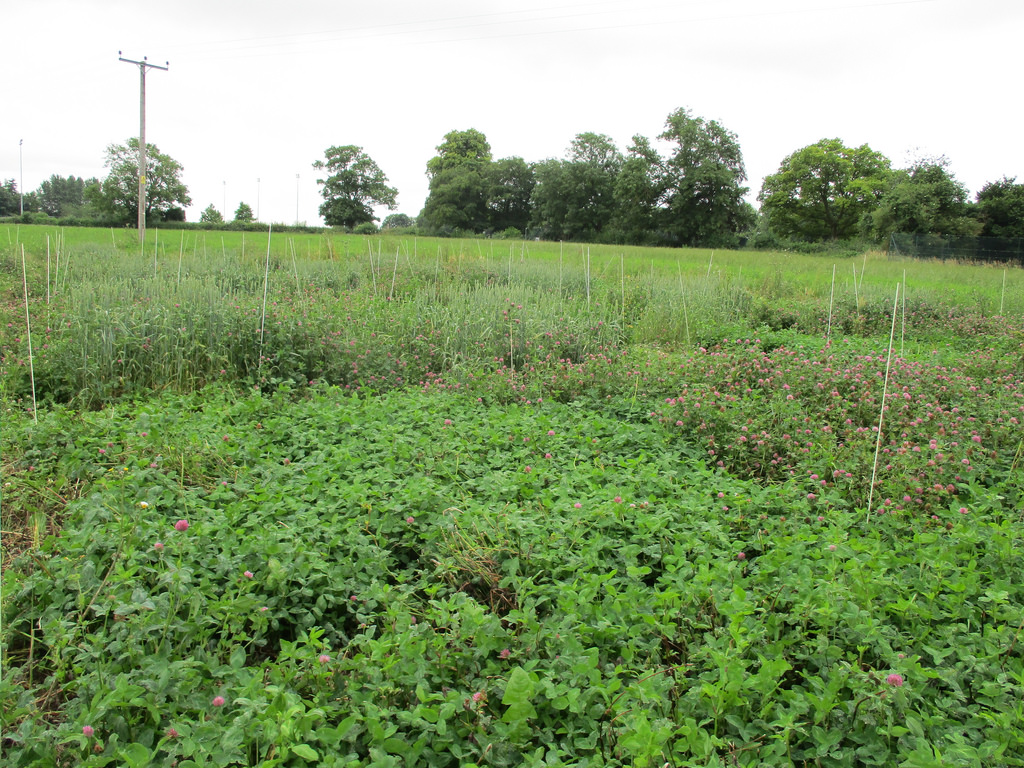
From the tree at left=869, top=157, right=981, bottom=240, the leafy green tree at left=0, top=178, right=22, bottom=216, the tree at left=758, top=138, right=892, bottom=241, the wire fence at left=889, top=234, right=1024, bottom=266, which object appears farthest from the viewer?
the leafy green tree at left=0, top=178, right=22, bottom=216

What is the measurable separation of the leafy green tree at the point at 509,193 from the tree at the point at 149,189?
24771 mm

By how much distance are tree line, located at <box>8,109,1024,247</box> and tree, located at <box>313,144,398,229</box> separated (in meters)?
7.09

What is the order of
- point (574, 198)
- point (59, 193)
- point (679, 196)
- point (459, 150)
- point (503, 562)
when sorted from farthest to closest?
point (59, 193), point (459, 150), point (574, 198), point (679, 196), point (503, 562)

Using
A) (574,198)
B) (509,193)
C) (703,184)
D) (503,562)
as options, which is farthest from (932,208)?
(503,562)

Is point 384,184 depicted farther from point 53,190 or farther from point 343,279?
point 53,190

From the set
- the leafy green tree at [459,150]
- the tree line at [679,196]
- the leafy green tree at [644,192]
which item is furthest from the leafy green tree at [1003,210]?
the leafy green tree at [459,150]

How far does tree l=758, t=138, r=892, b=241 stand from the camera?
133ft

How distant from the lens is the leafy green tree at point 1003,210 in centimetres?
2845

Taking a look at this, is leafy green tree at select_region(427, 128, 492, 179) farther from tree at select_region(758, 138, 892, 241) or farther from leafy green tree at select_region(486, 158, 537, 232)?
tree at select_region(758, 138, 892, 241)

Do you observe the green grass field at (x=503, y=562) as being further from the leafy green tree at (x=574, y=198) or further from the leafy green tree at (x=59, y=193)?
the leafy green tree at (x=59, y=193)

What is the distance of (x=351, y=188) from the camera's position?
5775cm

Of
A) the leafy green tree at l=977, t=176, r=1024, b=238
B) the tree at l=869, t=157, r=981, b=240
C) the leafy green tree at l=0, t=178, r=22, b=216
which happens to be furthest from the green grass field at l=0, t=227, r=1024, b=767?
the leafy green tree at l=0, t=178, r=22, b=216

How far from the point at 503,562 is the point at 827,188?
46456mm

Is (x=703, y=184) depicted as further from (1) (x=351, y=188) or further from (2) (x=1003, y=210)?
(1) (x=351, y=188)
